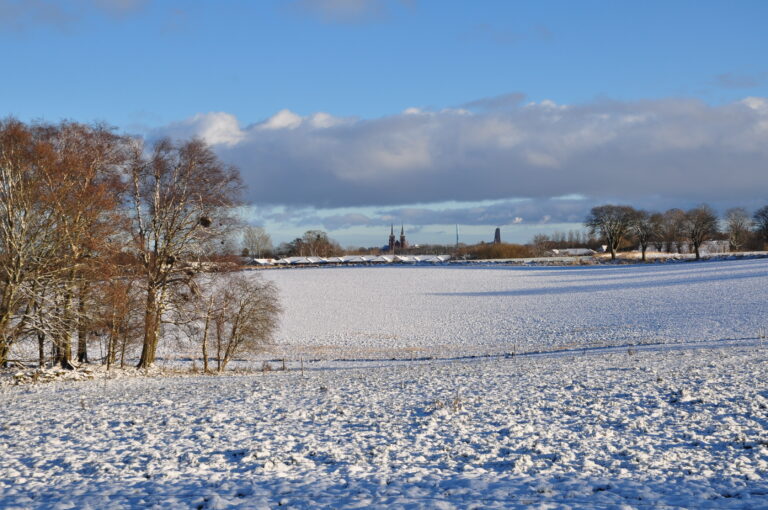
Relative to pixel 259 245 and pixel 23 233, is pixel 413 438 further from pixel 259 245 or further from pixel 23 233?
pixel 259 245

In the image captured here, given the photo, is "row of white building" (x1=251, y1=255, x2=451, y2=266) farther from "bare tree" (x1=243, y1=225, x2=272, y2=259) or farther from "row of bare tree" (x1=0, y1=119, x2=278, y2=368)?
"row of bare tree" (x1=0, y1=119, x2=278, y2=368)

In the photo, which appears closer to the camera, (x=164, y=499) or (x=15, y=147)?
(x=164, y=499)

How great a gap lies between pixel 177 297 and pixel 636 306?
38449mm

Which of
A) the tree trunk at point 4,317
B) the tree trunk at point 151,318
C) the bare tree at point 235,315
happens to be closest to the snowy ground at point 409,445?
the tree trunk at point 4,317

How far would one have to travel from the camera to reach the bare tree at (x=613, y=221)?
13838cm

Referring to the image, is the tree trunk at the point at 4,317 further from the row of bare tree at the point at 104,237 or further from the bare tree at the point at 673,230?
the bare tree at the point at 673,230

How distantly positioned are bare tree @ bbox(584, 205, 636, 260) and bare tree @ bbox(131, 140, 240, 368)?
395 feet

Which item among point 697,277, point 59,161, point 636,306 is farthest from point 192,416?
point 697,277

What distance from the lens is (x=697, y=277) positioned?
70438mm

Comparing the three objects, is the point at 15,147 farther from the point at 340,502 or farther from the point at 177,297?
the point at 340,502

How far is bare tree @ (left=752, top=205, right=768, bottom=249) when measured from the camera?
133875mm

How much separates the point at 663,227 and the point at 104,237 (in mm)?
136111

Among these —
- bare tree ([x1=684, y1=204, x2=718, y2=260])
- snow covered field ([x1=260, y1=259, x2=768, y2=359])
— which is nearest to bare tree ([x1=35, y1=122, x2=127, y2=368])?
snow covered field ([x1=260, y1=259, x2=768, y2=359])

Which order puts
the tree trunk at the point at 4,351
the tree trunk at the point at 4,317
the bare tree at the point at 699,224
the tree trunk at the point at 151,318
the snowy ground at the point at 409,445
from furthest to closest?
the bare tree at the point at 699,224 → the tree trunk at the point at 151,318 → the tree trunk at the point at 4,351 → the tree trunk at the point at 4,317 → the snowy ground at the point at 409,445
